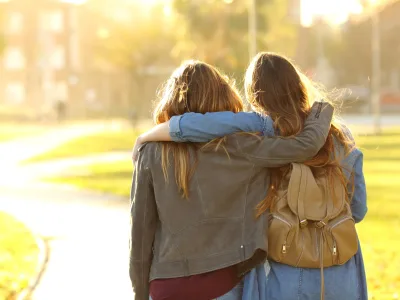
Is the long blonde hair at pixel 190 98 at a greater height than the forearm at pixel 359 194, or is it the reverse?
the long blonde hair at pixel 190 98

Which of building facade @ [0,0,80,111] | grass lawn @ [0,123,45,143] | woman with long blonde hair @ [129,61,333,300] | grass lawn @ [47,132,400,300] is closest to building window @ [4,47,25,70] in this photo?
building facade @ [0,0,80,111]

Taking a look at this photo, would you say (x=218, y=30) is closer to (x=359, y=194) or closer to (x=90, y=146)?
(x=90, y=146)

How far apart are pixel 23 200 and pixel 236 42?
35857mm

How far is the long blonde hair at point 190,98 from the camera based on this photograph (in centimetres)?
341

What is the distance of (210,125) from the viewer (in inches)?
134

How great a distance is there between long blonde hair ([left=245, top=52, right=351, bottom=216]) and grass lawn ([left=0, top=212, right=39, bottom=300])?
4.49m

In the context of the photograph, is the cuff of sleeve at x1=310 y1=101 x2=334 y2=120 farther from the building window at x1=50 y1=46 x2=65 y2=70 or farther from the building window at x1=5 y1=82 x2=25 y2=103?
the building window at x1=5 y1=82 x2=25 y2=103

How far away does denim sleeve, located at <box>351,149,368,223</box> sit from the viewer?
12.0ft

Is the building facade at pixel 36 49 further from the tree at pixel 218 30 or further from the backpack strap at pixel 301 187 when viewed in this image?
the backpack strap at pixel 301 187

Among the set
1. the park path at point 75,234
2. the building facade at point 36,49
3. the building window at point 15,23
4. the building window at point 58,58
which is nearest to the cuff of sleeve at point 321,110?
the park path at point 75,234

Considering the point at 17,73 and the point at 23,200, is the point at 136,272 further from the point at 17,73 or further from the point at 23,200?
the point at 17,73

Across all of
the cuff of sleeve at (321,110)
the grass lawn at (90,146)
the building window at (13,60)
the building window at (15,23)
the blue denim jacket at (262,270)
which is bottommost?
the grass lawn at (90,146)

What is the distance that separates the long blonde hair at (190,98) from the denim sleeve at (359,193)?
54 centimetres

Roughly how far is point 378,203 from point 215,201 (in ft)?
37.9
